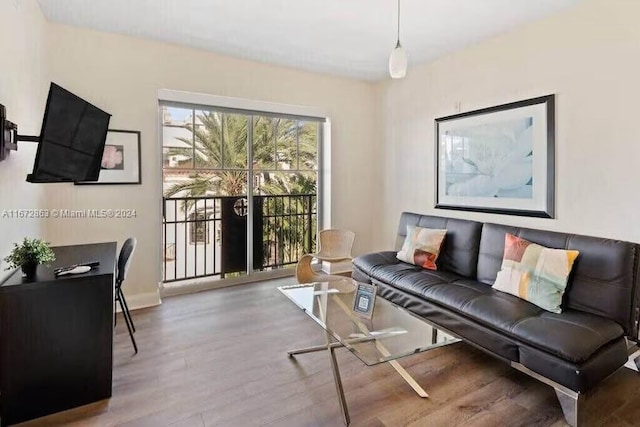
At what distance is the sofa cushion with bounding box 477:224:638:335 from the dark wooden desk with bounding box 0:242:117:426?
289 centimetres

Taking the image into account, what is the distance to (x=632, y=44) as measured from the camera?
7.46 ft

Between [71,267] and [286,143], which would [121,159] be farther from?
[286,143]

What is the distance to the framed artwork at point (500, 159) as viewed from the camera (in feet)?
9.07

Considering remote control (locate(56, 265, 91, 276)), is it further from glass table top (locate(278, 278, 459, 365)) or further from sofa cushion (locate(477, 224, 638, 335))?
sofa cushion (locate(477, 224, 638, 335))

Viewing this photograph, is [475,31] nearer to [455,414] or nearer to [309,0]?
[309,0]

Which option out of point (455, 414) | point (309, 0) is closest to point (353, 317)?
point (455, 414)

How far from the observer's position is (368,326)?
2072 mm

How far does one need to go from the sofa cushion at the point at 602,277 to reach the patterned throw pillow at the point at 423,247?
880 millimetres

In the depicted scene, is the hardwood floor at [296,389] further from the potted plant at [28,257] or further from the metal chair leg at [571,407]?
the potted plant at [28,257]

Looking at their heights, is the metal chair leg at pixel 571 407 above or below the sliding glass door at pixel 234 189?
below

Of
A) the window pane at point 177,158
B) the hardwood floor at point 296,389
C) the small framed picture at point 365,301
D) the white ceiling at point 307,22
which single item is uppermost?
the white ceiling at point 307,22

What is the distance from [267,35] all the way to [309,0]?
0.72 m

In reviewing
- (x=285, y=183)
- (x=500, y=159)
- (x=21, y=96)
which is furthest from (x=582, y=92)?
(x=21, y=96)

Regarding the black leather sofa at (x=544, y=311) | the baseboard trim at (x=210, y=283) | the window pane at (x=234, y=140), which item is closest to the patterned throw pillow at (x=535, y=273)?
the black leather sofa at (x=544, y=311)
